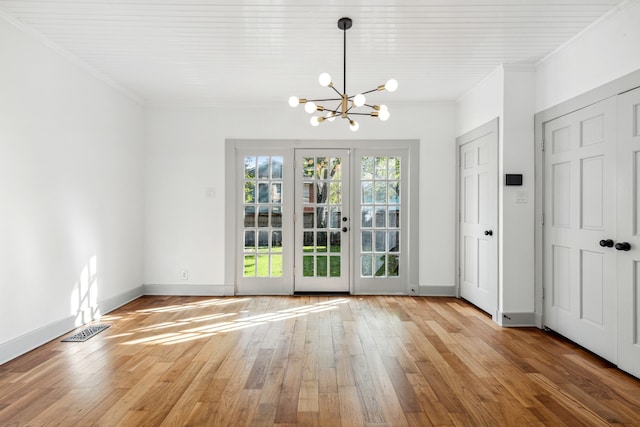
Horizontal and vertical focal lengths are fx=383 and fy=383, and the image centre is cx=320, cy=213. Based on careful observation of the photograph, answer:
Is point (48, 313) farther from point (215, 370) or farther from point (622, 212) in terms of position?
point (622, 212)

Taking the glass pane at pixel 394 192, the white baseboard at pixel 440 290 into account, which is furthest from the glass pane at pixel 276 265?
the white baseboard at pixel 440 290

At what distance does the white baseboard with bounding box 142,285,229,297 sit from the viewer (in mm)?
5375

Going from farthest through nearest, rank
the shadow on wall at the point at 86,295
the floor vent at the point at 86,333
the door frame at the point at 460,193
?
the door frame at the point at 460,193, the shadow on wall at the point at 86,295, the floor vent at the point at 86,333

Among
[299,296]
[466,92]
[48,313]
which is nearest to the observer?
[48,313]

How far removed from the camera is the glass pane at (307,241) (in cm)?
546

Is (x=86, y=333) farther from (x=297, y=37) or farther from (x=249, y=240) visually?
(x=297, y=37)

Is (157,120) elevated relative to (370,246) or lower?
elevated

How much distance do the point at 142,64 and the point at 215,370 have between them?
125 inches

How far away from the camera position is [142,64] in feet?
13.2

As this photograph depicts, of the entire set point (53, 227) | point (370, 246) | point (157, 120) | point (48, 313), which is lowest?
point (48, 313)

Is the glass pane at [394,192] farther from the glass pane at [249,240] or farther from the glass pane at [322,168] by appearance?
the glass pane at [249,240]

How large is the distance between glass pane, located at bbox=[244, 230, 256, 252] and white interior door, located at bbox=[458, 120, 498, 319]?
2.87m

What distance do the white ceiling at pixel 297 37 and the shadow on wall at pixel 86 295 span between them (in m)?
2.19

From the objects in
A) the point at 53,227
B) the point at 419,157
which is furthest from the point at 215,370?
the point at 419,157
